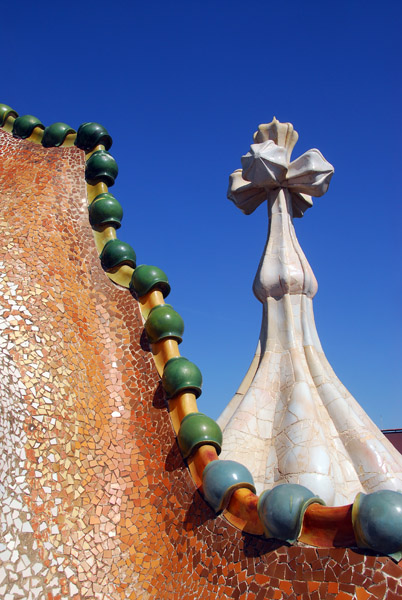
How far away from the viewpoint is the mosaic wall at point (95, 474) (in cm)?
299

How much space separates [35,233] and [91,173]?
0.99 meters

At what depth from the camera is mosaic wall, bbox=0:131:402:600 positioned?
9.80 ft

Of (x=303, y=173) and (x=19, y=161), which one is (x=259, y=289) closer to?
(x=303, y=173)

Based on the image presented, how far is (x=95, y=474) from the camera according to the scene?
3.71 metres

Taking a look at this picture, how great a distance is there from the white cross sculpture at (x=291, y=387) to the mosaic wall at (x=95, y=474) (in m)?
2.44

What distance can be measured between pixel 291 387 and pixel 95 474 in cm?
341

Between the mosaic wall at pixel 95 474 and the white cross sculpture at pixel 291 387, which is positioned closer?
the mosaic wall at pixel 95 474

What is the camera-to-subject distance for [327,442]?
244 inches

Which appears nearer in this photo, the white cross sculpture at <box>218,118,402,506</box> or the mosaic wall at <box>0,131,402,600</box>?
the mosaic wall at <box>0,131,402,600</box>

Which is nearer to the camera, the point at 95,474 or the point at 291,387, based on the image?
the point at 95,474

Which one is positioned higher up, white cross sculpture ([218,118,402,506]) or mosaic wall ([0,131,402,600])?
white cross sculpture ([218,118,402,506])

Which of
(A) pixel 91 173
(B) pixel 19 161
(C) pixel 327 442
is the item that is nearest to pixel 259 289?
(C) pixel 327 442

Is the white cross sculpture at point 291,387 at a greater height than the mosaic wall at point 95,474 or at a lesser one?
greater

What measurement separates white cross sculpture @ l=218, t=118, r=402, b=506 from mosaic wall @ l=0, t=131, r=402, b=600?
2438 millimetres
